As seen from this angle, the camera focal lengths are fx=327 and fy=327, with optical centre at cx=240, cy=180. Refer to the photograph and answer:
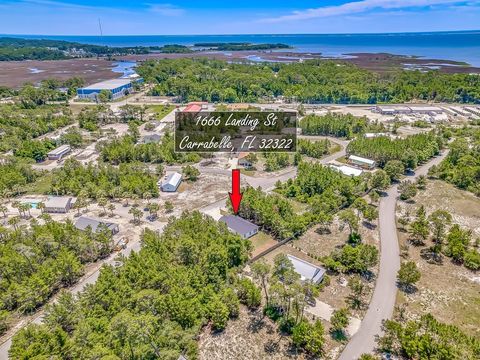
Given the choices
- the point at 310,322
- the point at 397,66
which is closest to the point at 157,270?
the point at 310,322

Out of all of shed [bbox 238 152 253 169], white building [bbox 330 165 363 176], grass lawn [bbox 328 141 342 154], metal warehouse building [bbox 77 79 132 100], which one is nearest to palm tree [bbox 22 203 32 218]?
shed [bbox 238 152 253 169]

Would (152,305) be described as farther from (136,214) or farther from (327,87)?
(327,87)

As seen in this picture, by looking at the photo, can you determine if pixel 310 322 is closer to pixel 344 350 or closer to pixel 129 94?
pixel 344 350

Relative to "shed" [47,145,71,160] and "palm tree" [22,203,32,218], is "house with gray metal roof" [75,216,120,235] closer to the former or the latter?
"palm tree" [22,203,32,218]

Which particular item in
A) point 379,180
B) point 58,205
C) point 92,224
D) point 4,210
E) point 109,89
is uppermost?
A: point 109,89

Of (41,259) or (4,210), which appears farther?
(4,210)

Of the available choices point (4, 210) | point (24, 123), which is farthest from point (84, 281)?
point (24, 123)

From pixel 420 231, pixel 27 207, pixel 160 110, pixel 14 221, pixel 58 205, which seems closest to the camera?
pixel 420 231

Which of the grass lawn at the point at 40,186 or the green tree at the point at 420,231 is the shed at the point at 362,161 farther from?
the grass lawn at the point at 40,186
